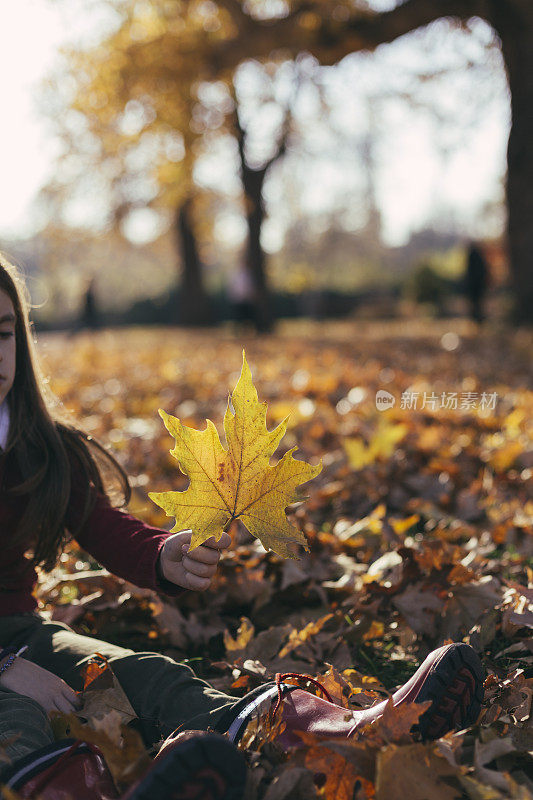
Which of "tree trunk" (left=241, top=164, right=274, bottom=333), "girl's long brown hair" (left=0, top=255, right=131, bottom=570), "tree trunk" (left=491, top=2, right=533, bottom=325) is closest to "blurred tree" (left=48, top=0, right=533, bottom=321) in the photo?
"tree trunk" (left=491, top=2, right=533, bottom=325)

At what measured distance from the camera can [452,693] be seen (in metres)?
1.30

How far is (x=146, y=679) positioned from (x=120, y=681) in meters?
0.07

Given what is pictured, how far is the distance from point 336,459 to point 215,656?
60.4 inches

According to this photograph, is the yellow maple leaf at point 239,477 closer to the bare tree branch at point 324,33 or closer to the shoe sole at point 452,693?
the shoe sole at point 452,693

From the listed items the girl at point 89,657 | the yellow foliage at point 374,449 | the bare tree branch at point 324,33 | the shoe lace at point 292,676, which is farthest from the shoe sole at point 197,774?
the bare tree branch at point 324,33

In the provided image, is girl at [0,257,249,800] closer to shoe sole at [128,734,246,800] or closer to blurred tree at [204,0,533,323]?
shoe sole at [128,734,246,800]

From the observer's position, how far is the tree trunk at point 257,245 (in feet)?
50.3

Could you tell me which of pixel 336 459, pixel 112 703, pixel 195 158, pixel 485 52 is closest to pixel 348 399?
pixel 336 459

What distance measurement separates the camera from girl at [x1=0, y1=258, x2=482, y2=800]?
1232mm

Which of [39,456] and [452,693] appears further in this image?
[39,456]

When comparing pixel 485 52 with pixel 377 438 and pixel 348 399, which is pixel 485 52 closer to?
pixel 348 399

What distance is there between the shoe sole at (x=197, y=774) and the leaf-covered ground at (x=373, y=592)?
0.52ft

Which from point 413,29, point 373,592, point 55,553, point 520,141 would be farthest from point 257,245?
point 55,553

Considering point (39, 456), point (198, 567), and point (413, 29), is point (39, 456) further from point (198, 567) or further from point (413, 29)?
point (413, 29)
